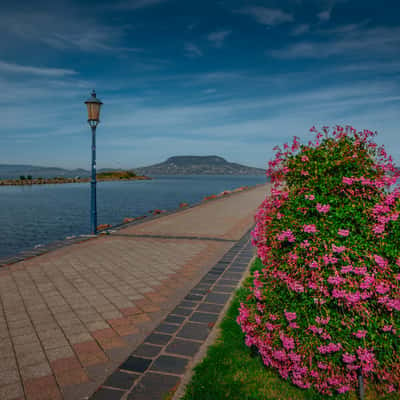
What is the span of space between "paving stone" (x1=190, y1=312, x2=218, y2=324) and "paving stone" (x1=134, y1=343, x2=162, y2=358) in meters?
0.83

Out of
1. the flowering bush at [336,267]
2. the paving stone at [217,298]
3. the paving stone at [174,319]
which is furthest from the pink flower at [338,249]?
the paving stone at [217,298]

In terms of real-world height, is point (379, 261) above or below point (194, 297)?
above

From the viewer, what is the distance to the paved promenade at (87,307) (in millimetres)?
3223

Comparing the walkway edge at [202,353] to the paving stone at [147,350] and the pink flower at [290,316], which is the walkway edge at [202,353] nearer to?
the paving stone at [147,350]

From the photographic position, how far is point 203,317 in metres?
4.54

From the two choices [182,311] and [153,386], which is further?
[182,311]

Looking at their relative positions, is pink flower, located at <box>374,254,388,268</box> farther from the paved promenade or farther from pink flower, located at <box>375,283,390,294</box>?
the paved promenade

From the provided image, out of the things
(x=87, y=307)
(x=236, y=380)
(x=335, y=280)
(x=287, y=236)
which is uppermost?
(x=287, y=236)

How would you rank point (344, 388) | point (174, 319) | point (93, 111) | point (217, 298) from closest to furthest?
point (344, 388), point (174, 319), point (217, 298), point (93, 111)

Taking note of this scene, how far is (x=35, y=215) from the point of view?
66.1 ft

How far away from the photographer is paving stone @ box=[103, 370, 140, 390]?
10.1ft

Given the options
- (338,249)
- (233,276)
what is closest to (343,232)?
(338,249)

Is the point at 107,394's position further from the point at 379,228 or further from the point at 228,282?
the point at 228,282

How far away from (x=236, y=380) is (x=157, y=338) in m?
1.23
